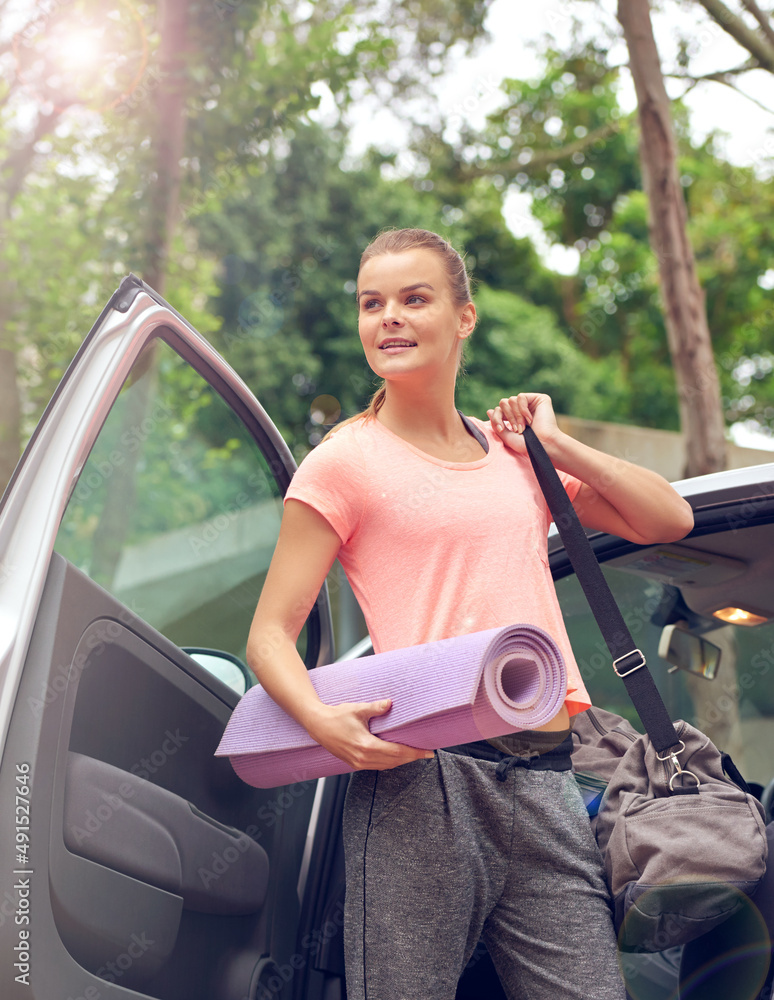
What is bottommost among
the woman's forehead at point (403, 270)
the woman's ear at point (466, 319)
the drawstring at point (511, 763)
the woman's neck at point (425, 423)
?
the drawstring at point (511, 763)

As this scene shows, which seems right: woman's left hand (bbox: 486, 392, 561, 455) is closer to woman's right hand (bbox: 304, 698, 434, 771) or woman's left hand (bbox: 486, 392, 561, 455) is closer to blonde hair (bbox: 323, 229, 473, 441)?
blonde hair (bbox: 323, 229, 473, 441)

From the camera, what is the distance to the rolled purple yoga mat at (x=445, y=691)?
113cm

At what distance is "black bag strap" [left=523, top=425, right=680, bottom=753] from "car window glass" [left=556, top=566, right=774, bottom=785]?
0.47 m

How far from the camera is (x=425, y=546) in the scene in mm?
1397

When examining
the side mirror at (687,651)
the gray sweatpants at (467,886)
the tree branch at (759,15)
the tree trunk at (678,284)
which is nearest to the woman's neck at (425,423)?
the gray sweatpants at (467,886)

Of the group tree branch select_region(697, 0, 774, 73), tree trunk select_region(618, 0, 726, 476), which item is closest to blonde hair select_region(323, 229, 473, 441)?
tree trunk select_region(618, 0, 726, 476)

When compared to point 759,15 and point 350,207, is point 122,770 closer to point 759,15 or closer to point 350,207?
point 759,15

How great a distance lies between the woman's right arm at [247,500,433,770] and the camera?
1.19 meters

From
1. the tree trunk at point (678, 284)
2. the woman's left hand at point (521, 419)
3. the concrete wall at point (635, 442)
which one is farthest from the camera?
the concrete wall at point (635, 442)

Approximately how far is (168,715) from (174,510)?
9.51 meters

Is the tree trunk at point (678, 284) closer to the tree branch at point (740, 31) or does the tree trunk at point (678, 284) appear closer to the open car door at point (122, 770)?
the tree branch at point (740, 31)

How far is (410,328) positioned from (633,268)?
14.4 meters

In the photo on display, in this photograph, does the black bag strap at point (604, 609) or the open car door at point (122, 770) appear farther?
the black bag strap at point (604, 609)

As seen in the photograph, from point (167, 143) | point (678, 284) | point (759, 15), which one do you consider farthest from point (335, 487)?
point (167, 143)
